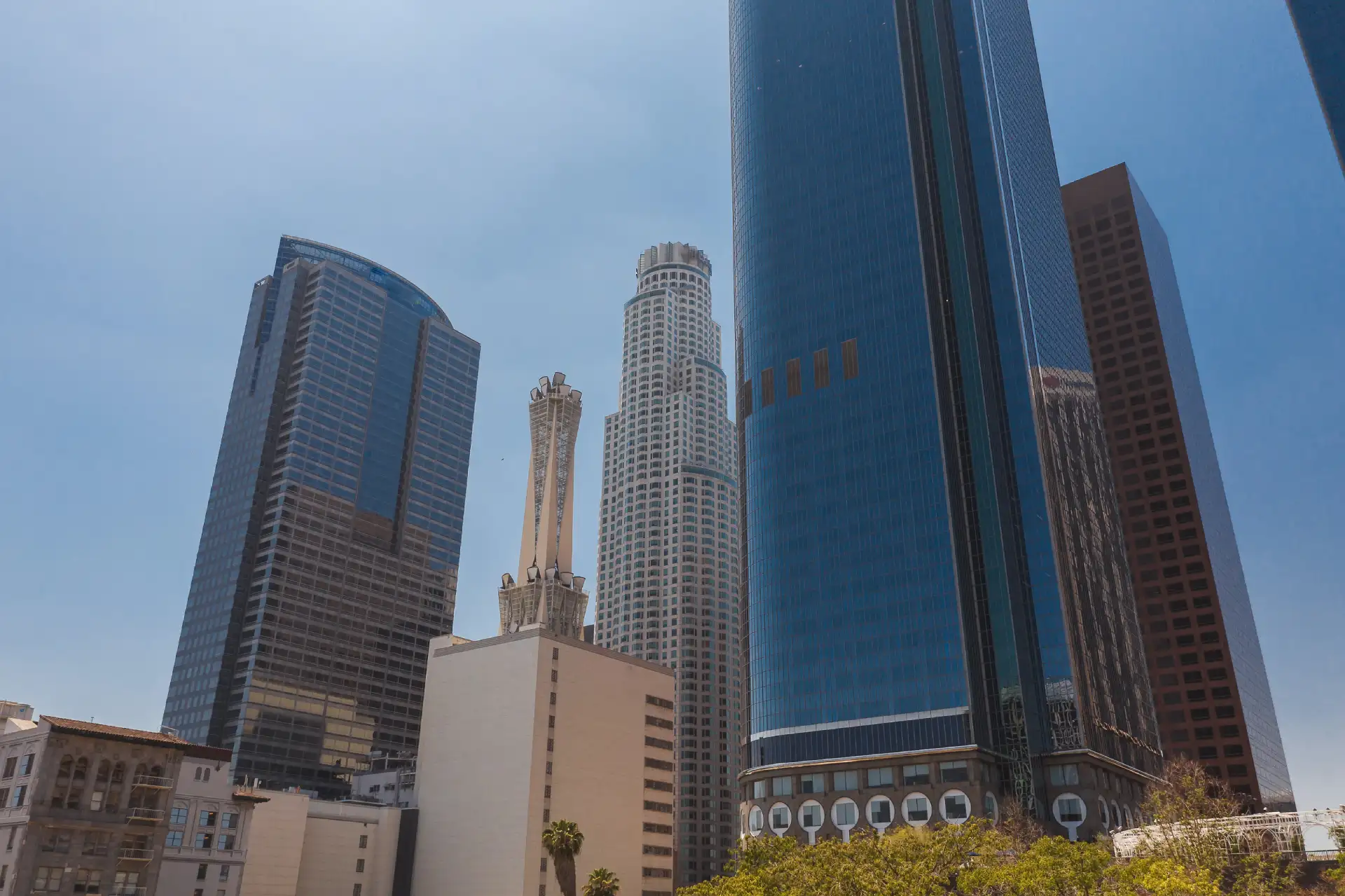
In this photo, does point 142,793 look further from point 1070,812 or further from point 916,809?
point 1070,812

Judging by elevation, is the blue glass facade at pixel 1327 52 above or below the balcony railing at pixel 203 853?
above

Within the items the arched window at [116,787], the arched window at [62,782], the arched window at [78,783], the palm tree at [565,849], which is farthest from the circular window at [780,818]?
the arched window at [62,782]

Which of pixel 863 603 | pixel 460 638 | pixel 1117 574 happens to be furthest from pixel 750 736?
pixel 1117 574

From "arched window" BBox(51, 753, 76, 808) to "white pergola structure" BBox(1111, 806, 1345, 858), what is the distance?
88.7m

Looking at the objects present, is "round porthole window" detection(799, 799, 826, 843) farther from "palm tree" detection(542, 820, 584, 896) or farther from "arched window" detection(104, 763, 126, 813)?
"arched window" detection(104, 763, 126, 813)

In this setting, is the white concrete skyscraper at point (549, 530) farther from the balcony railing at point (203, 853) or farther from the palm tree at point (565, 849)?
the balcony railing at point (203, 853)

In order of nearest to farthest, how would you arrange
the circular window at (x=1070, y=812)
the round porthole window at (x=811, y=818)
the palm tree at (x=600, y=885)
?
1. the palm tree at (x=600, y=885)
2. the circular window at (x=1070, y=812)
3. the round porthole window at (x=811, y=818)

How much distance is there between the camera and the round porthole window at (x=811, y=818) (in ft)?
509

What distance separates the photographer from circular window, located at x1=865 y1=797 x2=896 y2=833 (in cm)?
15012

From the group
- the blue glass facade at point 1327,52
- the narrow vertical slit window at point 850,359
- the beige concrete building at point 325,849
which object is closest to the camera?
the blue glass facade at point 1327,52

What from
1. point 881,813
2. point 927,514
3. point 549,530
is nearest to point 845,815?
point 881,813

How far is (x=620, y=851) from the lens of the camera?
14312 cm

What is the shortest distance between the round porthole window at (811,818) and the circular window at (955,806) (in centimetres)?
1837

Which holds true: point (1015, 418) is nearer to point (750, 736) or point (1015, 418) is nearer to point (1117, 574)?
point (1117, 574)
